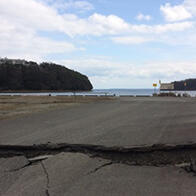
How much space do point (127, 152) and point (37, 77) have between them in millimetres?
131444

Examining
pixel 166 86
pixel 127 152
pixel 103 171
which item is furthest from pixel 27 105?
pixel 166 86

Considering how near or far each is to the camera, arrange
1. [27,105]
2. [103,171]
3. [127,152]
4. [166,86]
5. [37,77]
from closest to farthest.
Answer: [103,171] < [127,152] < [27,105] < [166,86] < [37,77]

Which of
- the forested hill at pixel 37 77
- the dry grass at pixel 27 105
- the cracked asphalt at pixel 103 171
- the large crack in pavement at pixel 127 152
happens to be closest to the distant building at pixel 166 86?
the dry grass at pixel 27 105

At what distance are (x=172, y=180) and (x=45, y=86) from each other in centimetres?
13163

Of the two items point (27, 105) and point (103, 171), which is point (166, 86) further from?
point (103, 171)

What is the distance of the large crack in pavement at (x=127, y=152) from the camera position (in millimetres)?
4848

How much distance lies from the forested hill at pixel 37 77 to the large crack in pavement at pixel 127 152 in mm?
124896

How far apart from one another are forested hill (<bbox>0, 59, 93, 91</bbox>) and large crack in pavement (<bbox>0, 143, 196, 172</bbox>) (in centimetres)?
12490

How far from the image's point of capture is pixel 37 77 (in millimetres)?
132000

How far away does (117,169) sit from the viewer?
4.46m

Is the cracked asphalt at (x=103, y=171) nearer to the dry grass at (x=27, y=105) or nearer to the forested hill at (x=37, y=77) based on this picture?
the dry grass at (x=27, y=105)

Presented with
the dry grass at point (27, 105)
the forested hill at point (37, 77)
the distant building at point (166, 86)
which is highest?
the forested hill at point (37, 77)

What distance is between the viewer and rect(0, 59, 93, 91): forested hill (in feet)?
413

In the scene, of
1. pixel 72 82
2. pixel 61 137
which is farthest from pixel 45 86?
pixel 61 137
